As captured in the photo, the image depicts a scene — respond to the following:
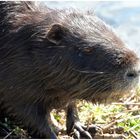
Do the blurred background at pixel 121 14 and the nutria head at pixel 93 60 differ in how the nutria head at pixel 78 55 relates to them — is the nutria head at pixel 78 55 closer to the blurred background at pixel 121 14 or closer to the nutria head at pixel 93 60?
the nutria head at pixel 93 60

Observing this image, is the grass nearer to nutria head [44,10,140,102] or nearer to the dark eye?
nutria head [44,10,140,102]

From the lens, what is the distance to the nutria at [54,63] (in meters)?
4.64

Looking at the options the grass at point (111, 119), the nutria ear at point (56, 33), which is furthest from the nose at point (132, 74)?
the grass at point (111, 119)

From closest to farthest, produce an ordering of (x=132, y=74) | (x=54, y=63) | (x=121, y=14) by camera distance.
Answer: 1. (x=132, y=74)
2. (x=54, y=63)
3. (x=121, y=14)

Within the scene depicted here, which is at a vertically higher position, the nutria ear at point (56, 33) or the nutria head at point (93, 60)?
the nutria ear at point (56, 33)

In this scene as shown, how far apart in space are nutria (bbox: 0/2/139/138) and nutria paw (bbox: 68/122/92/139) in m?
0.30

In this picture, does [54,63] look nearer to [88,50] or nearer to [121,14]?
[88,50]

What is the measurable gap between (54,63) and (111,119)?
3.56 ft

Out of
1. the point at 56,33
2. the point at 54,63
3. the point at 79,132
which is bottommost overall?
the point at 79,132

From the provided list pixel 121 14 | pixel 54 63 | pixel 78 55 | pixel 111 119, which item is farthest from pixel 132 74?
pixel 121 14

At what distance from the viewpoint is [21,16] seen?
5090mm

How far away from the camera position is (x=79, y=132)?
530 cm

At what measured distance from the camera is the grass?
17.3ft

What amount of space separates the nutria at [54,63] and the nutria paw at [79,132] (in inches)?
11.9
